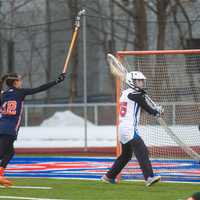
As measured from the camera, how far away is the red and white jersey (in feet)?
40.8

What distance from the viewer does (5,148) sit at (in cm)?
1222

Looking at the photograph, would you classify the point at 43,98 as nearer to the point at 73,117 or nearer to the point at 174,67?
the point at 73,117

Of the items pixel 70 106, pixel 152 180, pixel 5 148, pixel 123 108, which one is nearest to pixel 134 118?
pixel 123 108

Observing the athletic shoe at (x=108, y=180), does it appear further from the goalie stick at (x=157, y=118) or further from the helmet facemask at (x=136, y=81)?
the helmet facemask at (x=136, y=81)

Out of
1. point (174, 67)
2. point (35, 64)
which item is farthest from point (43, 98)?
point (174, 67)

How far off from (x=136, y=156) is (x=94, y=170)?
2793 millimetres

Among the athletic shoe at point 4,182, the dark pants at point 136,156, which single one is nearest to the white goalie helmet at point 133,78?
the dark pants at point 136,156

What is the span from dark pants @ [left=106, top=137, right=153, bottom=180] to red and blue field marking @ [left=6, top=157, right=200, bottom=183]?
1.01 meters

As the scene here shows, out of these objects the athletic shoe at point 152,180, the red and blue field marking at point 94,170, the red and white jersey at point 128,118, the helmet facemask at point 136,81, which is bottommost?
the red and blue field marking at point 94,170

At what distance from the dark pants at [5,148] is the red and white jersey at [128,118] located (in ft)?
5.32

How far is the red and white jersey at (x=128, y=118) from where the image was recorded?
40.8 ft

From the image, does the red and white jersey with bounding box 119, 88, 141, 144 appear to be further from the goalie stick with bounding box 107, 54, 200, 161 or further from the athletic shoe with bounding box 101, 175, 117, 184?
the athletic shoe with bounding box 101, 175, 117, 184

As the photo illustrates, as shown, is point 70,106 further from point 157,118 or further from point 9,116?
point 9,116

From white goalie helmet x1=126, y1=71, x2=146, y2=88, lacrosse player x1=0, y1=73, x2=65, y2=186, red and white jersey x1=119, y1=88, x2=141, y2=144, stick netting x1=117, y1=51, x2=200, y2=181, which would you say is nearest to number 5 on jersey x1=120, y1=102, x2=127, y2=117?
red and white jersey x1=119, y1=88, x2=141, y2=144
